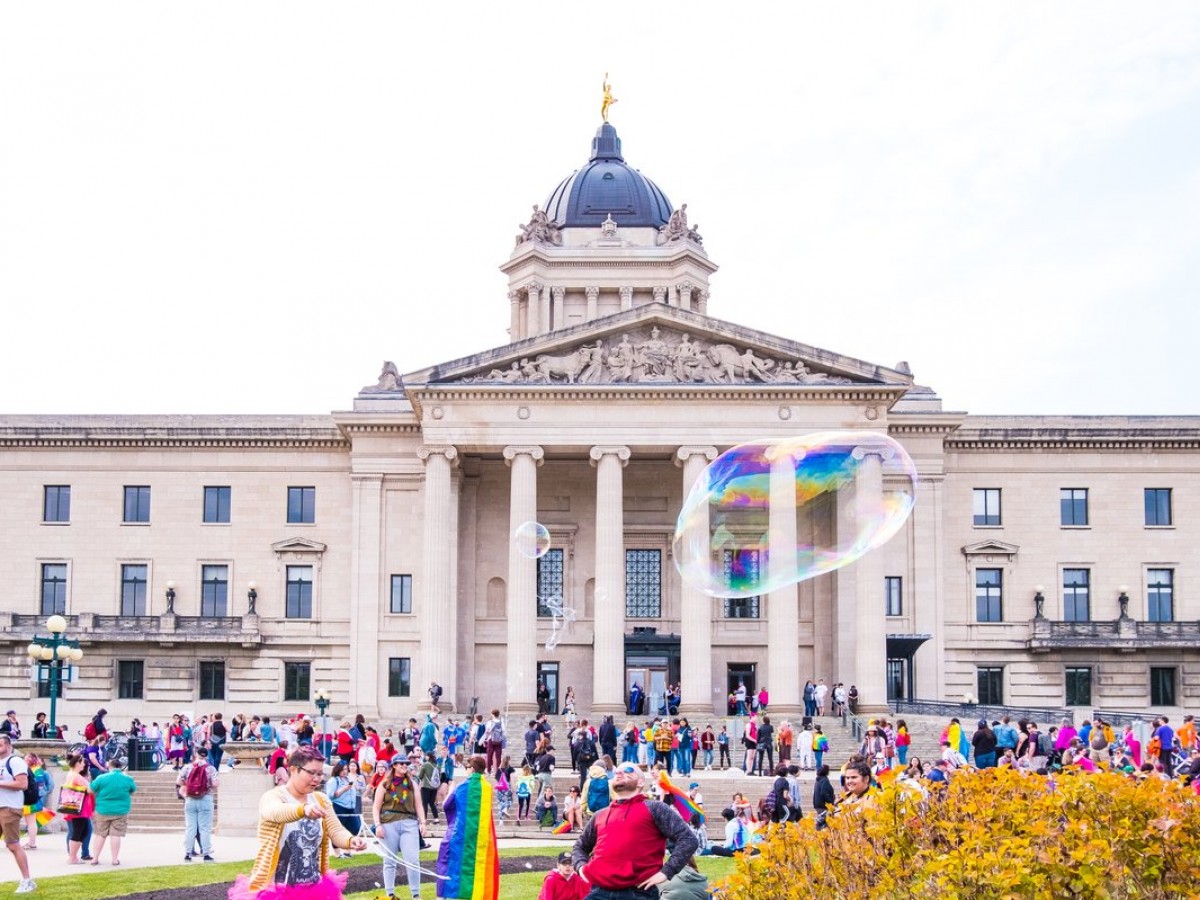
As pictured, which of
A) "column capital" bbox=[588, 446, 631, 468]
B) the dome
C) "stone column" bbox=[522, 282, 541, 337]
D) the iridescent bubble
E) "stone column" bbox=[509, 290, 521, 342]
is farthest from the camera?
the dome

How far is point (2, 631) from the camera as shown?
65.9 meters

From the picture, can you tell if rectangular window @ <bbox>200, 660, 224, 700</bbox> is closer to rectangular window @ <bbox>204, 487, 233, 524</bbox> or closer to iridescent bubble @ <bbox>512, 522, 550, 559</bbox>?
rectangular window @ <bbox>204, 487, 233, 524</bbox>

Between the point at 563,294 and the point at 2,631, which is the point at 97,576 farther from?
the point at 563,294

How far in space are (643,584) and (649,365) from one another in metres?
9.39

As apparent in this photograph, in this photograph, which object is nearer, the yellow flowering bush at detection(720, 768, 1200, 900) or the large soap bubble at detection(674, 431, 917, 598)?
the yellow flowering bush at detection(720, 768, 1200, 900)

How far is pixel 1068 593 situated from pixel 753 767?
875 inches

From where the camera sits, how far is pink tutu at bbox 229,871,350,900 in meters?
13.7

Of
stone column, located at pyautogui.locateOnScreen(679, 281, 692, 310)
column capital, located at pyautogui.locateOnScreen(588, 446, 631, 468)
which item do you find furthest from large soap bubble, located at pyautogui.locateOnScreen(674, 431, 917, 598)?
stone column, located at pyautogui.locateOnScreen(679, 281, 692, 310)

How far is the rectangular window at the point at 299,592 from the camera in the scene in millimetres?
66625

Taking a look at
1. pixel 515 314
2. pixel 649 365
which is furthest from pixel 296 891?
pixel 515 314

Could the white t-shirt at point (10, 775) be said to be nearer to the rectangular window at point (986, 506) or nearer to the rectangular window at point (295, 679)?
the rectangular window at point (295, 679)

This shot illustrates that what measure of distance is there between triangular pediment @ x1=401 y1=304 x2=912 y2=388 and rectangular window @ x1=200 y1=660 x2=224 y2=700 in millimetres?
14595

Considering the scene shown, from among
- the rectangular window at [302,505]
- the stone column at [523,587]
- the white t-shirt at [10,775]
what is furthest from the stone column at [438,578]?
the white t-shirt at [10,775]

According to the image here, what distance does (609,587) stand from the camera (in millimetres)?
59656
